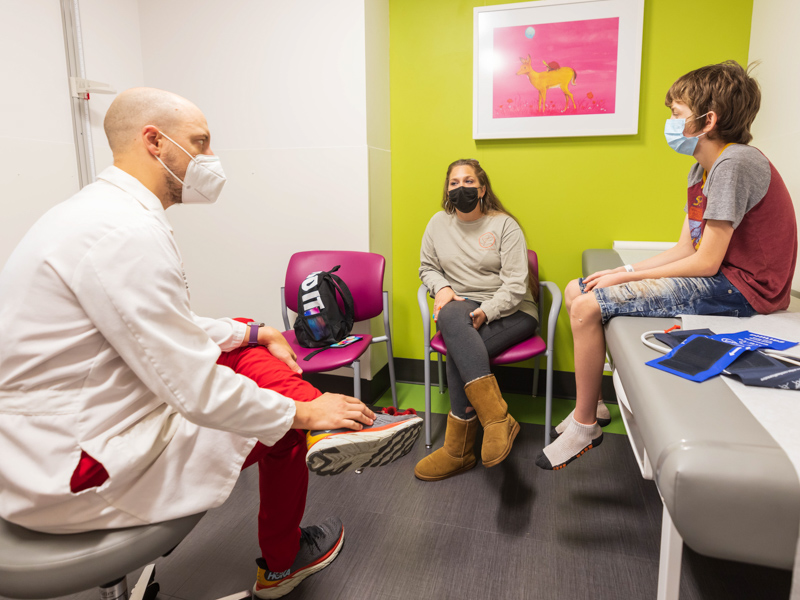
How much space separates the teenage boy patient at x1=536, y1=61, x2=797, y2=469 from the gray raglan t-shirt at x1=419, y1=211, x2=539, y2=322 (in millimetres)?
613

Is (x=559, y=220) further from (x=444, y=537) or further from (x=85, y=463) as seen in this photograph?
(x=85, y=463)

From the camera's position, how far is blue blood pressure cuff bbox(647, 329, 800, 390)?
3.19ft

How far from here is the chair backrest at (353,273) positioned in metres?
2.45

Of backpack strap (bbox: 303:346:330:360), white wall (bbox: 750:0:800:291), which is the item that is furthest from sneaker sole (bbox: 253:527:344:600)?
white wall (bbox: 750:0:800:291)

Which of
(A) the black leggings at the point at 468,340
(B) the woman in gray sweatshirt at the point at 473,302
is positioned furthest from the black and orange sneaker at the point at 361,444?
(A) the black leggings at the point at 468,340

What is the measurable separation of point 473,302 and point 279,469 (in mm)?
1182

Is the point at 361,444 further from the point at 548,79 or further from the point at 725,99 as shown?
the point at 548,79

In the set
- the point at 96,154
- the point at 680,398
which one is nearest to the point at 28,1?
the point at 96,154

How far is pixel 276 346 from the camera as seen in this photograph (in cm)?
141

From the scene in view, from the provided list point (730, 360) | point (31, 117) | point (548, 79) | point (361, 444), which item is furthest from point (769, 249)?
point (31, 117)

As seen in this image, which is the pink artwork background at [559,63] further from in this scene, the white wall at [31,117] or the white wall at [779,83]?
the white wall at [31,117]

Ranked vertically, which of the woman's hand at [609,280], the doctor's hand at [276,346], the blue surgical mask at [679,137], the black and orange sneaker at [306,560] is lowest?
the black and orange sneaker at [306,560]

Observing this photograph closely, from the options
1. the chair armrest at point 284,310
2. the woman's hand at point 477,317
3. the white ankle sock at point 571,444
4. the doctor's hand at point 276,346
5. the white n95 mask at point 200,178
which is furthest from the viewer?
the chair armrest at point 284,310

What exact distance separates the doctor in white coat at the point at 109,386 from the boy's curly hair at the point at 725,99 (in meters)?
1.50
